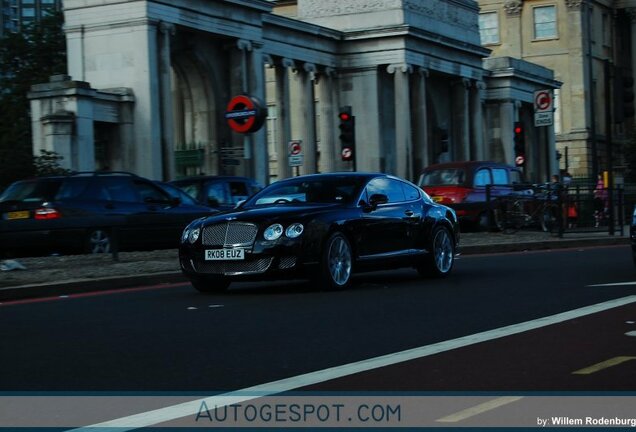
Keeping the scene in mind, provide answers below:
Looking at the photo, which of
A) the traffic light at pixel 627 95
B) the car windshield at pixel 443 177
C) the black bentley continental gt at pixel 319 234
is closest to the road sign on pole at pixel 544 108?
the traffic light at pixel 627 95

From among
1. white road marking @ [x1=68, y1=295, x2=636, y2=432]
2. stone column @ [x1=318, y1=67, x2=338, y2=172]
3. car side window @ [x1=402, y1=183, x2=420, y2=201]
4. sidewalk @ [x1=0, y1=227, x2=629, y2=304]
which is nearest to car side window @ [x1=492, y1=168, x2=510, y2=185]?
sidewalk @ [x1=0, y1=227, x2=629, y2=304]

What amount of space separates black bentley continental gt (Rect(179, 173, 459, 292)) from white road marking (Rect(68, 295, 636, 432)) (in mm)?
3877

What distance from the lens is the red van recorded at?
3291 cm

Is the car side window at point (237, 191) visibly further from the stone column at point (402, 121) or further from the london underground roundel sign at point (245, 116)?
the stone column at point (402, 121)

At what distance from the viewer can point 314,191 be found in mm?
15641

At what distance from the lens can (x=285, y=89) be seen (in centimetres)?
5628

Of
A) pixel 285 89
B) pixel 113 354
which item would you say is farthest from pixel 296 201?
pixel 285 89

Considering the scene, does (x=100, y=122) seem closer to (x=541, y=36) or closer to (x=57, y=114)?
(x=57, y=114)

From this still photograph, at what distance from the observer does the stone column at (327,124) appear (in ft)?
195

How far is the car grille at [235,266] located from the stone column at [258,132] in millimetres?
33083

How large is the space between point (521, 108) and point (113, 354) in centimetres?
6828

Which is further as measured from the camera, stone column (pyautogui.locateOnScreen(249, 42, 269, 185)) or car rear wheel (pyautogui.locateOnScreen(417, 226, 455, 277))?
stone column (pyautogui.locateOnScreen(249, 42, 269, 185))

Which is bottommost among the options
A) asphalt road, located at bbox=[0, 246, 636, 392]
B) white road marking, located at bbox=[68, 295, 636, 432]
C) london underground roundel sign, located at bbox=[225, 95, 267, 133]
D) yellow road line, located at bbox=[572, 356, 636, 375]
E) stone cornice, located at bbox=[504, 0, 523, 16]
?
yellow road line, located at bbox=[572, 356, 636, 375]

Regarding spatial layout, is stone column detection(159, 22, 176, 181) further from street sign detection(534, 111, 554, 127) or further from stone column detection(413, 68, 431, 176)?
stone column detection(413, 68, 431, 176)
